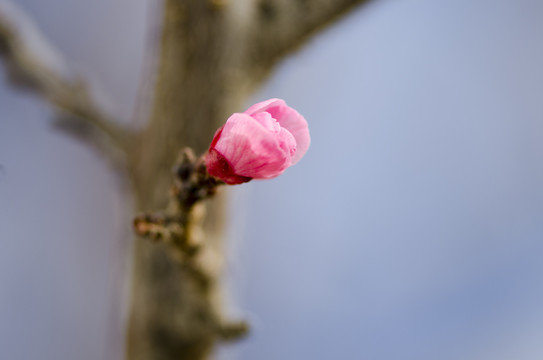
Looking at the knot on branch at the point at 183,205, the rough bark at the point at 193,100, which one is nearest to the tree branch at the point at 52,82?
the rough bark at the point at 193,100

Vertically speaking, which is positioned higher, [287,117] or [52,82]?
[52,82]

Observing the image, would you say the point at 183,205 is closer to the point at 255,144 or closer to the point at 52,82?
the point at 255,144

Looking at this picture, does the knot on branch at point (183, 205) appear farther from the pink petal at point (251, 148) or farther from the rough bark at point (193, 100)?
the rough bark at point (193, 100)

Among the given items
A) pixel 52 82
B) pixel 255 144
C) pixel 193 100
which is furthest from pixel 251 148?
pixel 52 82

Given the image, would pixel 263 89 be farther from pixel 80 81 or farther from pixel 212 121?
pixel 80 81

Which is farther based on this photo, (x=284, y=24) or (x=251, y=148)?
(x=284, y=24)

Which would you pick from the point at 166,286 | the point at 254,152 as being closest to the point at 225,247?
the point at 166,286

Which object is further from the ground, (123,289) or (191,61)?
(191,61)
